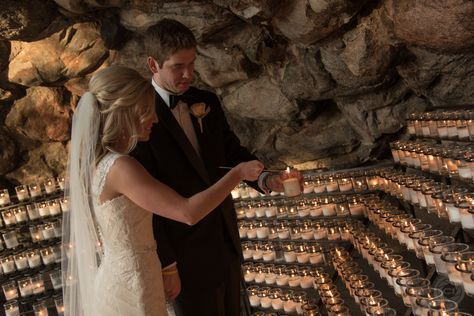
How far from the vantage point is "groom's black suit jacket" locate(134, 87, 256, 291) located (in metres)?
3.18

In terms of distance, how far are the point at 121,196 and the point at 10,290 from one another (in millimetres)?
3770

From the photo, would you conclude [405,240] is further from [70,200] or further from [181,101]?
[70,200]

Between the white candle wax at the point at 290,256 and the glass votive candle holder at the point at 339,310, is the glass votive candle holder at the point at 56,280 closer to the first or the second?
the white candle wax at the point at 290,256

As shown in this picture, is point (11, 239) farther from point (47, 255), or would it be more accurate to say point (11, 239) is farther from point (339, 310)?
point (339, 310)

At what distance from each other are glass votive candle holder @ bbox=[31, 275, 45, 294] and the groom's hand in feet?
11.0

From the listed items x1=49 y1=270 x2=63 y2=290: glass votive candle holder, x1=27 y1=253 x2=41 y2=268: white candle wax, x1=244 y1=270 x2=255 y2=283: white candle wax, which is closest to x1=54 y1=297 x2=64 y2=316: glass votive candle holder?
x1=49 y1=270 x2=63 y2=290: glass votive candle holder

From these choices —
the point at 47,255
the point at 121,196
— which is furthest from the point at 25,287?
the point at 121,196

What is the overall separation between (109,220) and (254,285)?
3071 millimetres

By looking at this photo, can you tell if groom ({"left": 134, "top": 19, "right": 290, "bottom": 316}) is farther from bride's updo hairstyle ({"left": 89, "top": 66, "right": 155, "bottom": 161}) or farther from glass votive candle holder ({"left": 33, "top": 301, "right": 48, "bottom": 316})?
glass votive candle holder ({"left": 33, "top": 301, "right": 48, "bottom": 316})

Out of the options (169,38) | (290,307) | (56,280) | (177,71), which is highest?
(169,38)

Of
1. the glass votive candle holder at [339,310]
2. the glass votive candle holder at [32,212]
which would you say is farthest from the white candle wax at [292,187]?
the glass votive candle holder at [32,212]

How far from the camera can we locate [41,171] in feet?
27.0

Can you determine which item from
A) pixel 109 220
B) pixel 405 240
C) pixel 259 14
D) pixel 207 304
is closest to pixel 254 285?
pixel 405 240

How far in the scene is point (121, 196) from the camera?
277cm
